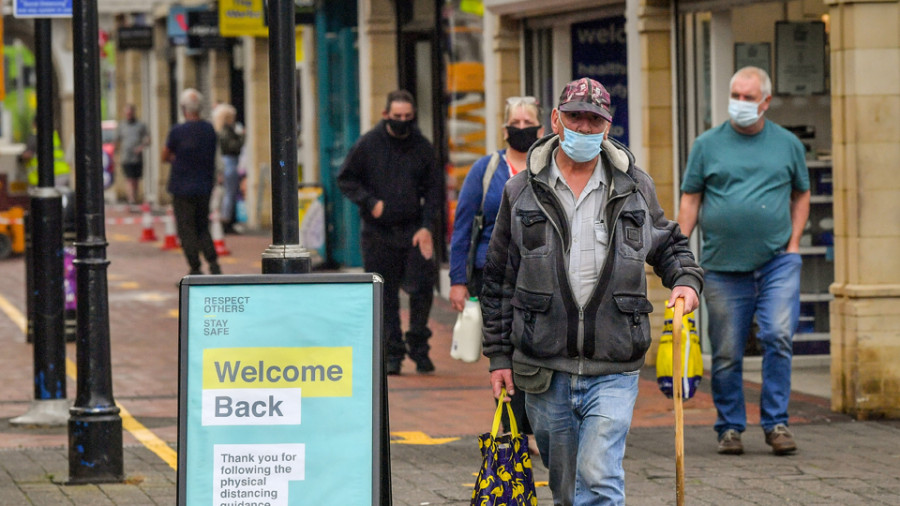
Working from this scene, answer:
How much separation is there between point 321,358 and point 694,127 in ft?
20.6

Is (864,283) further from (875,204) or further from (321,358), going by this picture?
(321,358)

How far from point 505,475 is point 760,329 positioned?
335cm

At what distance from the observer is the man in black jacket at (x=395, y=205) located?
1099cm

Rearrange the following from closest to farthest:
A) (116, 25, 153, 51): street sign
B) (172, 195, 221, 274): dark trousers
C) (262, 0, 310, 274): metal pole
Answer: (262, 0, 310, 274): metal pole, (172, 195, 221, 274): dark trousers, (116, 25, 153, 51): street sign

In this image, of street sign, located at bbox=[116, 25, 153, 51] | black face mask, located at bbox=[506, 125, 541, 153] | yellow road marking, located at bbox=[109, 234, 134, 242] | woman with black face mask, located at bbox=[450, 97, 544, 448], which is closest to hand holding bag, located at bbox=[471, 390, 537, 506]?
woman with black face mask, located at bbox=[450, 97, 544, 448]

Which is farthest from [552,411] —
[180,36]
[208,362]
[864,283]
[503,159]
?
[180,36]

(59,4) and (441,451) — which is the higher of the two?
(59,4)

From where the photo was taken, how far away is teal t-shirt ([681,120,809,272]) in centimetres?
801

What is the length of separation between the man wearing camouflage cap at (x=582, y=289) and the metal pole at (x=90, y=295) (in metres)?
2.79

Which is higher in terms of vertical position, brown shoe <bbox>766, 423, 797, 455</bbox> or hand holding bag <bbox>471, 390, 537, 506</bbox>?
hand holding bag <bbox>471, 390, 537, 506</bbox>

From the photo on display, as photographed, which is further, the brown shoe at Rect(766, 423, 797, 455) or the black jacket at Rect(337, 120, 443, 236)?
the black jacket at Rect(337, 120, 443, 236)

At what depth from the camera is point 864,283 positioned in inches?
357

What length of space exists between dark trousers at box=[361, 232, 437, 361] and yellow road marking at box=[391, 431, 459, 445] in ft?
7.03

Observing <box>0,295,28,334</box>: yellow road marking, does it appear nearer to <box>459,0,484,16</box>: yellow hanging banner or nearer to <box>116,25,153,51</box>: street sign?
<box>459,0,484,16</box>: yellow hanging banner
